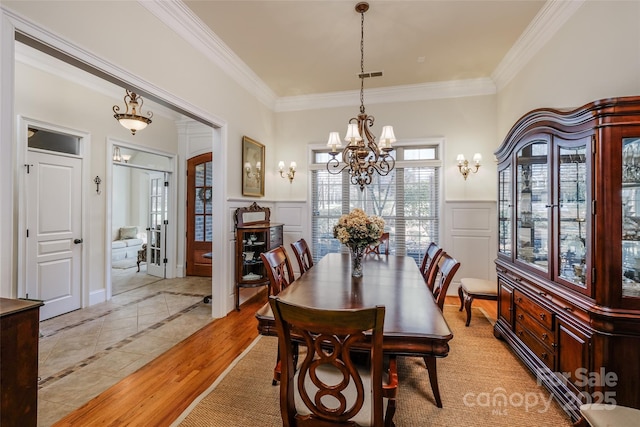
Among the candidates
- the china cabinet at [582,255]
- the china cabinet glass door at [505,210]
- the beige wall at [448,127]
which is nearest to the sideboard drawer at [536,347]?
the china cabinet at [582,255]

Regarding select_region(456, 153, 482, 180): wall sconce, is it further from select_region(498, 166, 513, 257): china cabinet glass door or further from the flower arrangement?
the flower arrangement

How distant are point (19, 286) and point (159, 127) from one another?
3.01 metres

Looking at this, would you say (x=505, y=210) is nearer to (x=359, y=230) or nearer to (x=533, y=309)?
(x=533, y=309)

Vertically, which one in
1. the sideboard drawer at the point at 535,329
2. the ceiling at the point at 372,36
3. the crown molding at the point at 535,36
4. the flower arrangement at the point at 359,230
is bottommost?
the sideboard drawer at the point at 535,329

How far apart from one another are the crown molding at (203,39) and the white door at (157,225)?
268cm

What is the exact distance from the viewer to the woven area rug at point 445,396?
70.5 inches

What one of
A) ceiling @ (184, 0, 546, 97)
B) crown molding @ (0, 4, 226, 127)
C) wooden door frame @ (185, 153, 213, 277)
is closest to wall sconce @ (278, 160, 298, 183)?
ceiling @ (184, 0, 546, 97)

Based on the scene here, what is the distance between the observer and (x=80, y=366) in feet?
7.73

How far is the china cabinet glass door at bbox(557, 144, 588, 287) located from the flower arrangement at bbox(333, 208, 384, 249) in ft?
4.21

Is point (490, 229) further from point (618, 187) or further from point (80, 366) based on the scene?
point (80, 366)

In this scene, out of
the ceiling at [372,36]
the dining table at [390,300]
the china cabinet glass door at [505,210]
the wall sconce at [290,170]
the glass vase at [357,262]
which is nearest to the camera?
the dining table at [390,300]

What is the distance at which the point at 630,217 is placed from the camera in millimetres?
1608

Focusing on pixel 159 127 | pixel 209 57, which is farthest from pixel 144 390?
pixel 159 127

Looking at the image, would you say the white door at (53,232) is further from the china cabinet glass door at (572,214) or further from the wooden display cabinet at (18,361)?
the china cabinet glass door at (572,214)
